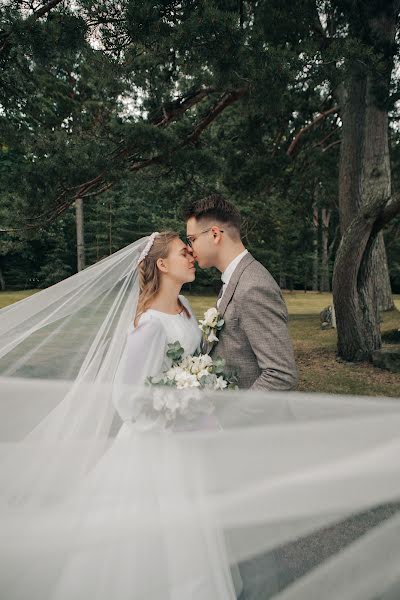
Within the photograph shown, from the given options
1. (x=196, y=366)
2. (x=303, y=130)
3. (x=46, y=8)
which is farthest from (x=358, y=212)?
(x=196, y=366)

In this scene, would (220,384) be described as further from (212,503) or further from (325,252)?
(325,252)

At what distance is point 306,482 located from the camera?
54.4 inches

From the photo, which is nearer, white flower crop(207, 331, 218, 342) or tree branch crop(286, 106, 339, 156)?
white flower crop(207, 331, 218, 342)

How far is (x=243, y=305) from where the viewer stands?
1.95 meters

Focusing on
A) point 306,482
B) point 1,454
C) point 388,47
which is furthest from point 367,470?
point 388,47

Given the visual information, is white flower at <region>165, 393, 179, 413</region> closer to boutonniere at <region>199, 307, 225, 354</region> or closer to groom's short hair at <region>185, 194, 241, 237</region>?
boutonniere at <region>199, 307, 225, 354</region>

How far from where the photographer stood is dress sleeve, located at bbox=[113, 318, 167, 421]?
1818 millimetres

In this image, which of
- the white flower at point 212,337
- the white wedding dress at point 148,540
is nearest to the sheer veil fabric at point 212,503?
the white wedding dress at point 148,540

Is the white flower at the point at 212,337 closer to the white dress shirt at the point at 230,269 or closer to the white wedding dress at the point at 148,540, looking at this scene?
the white dress shirt at the point at 230,269

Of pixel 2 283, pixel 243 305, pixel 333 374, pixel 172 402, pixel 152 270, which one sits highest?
pixel 152 270

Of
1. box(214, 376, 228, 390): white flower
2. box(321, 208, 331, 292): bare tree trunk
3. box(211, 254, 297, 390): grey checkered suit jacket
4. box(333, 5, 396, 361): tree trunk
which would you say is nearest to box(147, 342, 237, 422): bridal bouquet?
box(214, 376, 228, 390): white flower

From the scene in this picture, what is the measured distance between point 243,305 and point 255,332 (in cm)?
13

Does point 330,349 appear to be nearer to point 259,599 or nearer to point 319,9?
point 319,9

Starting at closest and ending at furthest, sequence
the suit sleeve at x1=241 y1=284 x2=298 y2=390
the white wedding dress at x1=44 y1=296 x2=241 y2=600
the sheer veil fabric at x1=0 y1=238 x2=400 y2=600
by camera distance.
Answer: the sheer veil fabric at x1=0 y1=238 x2=400 y2=600, the white wedding dress at x1=44 y1=296 x2=241 y2=600, the suit sleeve at x1=241 y1=284 x2=298 y2=390
